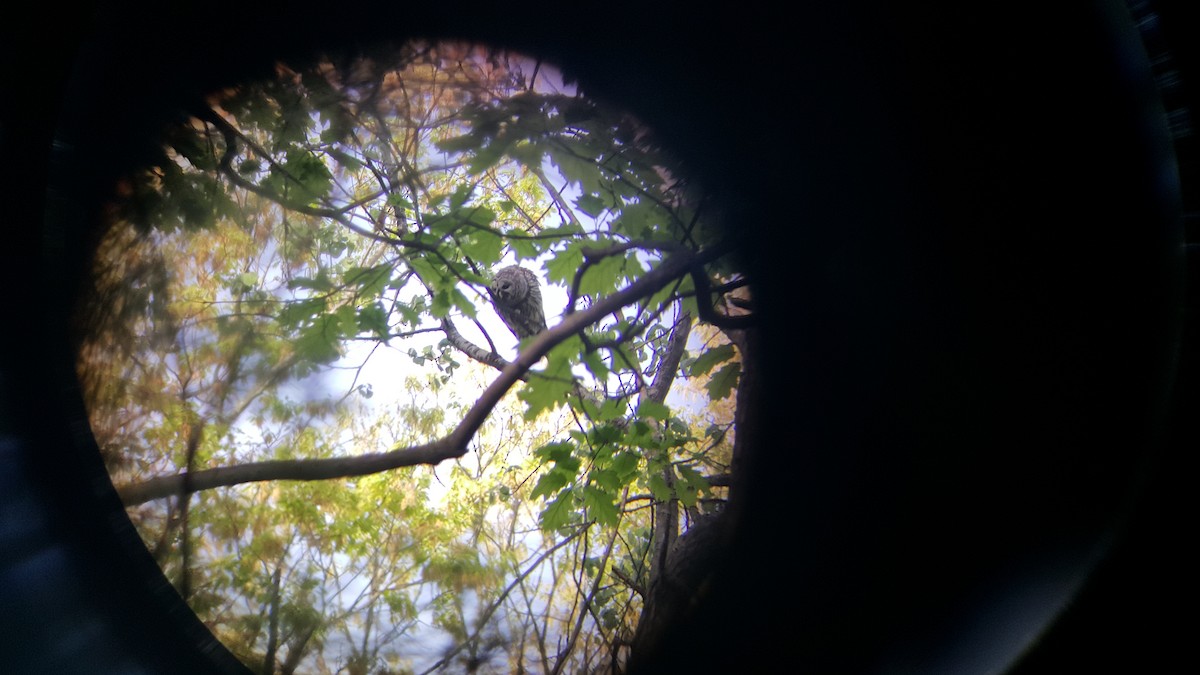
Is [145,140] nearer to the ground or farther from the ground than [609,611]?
farther from the ground

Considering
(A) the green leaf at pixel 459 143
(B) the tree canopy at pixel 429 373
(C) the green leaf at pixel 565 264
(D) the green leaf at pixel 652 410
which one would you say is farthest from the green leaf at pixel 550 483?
(A) the green leaf at pixel 459 143

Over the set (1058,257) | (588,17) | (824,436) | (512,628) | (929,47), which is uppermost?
(588,17)

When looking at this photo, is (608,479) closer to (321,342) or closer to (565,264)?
(565,264)

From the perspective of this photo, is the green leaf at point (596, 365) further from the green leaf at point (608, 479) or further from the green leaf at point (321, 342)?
the green leaf at point (321, 342)

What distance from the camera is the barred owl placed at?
0.66 m

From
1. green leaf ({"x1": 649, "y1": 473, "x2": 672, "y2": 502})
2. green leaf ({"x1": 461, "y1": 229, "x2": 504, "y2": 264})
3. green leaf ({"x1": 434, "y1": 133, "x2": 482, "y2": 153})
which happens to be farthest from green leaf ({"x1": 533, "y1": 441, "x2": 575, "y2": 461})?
green leaf ({"x1": 434, "y1": 133, "x2": 482, "y2": 153})

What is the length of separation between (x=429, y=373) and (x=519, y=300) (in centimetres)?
14

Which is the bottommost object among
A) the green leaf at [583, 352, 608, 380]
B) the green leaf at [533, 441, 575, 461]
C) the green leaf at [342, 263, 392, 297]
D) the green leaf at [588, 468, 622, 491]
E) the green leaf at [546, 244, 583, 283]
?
the green leaf at [588, 468, 622, 491]

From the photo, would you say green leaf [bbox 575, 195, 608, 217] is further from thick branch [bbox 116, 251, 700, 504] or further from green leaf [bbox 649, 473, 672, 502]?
green leaf [bbox 649, 473, 672, 502]

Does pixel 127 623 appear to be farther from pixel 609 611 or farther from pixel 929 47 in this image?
pixel 929 47

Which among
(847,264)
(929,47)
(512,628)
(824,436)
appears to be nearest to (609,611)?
(512,628)

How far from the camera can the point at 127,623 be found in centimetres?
76

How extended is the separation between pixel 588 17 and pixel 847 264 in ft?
1.36

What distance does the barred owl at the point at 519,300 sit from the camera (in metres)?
0.66
